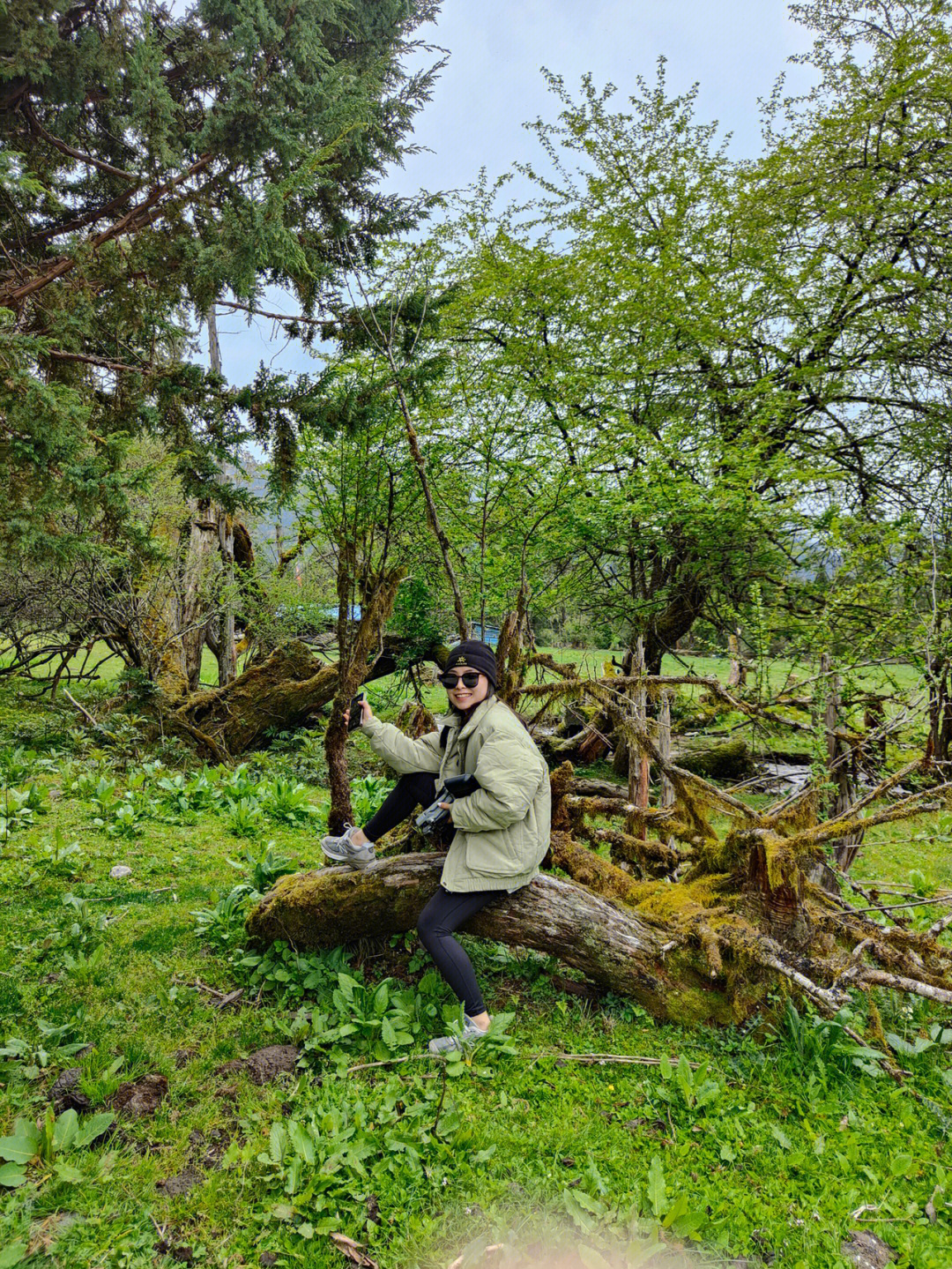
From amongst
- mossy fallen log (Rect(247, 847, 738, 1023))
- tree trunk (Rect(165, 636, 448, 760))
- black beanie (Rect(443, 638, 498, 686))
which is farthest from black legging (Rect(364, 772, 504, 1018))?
tree trunk (Rect(165, 636, 448, 760))

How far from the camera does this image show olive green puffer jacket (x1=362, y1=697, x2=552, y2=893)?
123 inches

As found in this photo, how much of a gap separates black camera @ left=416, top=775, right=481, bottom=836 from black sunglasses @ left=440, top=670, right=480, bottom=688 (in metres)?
0.50

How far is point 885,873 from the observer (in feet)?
25.2

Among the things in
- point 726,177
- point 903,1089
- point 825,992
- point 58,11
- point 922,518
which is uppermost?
point 726,177

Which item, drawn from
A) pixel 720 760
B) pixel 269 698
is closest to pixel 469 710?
pixel 269 698

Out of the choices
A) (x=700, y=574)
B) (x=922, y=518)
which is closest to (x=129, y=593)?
(x=700, y=574)

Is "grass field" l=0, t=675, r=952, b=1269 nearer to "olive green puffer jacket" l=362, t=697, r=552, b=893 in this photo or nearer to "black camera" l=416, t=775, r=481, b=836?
"olive green puffer jacket" l=362, t=697, r=552, b=893

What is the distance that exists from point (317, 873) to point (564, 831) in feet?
5.93

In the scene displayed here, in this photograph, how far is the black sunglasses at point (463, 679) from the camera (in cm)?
338

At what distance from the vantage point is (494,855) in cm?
324

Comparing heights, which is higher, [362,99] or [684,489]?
[362,99]

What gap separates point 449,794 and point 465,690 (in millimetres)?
566

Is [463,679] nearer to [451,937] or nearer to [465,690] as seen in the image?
[465,690]

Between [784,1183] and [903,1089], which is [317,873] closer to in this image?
[784,1183]
